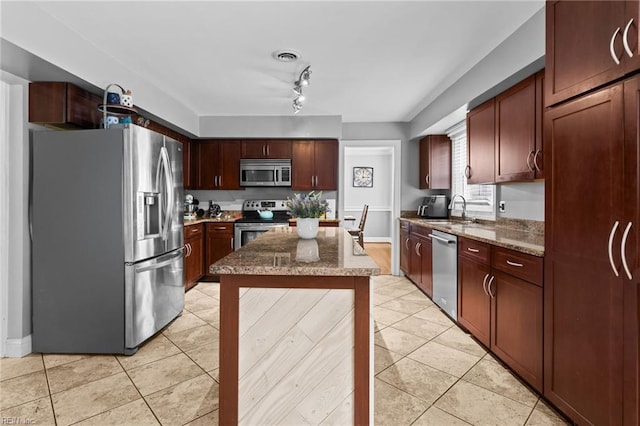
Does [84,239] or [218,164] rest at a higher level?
[218,164]

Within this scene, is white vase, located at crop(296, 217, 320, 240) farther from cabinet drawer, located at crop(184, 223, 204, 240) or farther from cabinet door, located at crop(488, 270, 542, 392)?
cabinet drawer, located at crop(184, 223, 204, 240)

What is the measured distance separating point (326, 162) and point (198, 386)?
11.9 feet

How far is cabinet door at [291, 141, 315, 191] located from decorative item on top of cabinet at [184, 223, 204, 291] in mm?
1576

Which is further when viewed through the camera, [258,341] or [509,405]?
[509,405]

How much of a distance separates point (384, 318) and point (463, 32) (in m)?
2.63

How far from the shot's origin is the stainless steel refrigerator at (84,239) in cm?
253

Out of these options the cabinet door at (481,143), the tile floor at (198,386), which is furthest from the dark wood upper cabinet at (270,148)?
the tile floor at (198,386)

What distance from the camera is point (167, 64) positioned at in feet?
10.1

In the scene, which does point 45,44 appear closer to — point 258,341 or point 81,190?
point 81,190

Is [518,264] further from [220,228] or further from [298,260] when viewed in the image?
[220,228]

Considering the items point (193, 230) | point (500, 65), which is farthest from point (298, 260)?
point (193, 230)

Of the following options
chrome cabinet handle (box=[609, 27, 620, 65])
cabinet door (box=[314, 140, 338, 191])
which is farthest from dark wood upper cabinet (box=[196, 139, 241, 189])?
chrome cabinet handle (box=[609, 27, 620, 65])

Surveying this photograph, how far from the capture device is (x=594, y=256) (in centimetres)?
155

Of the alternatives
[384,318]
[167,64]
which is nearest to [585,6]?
[384,318]
